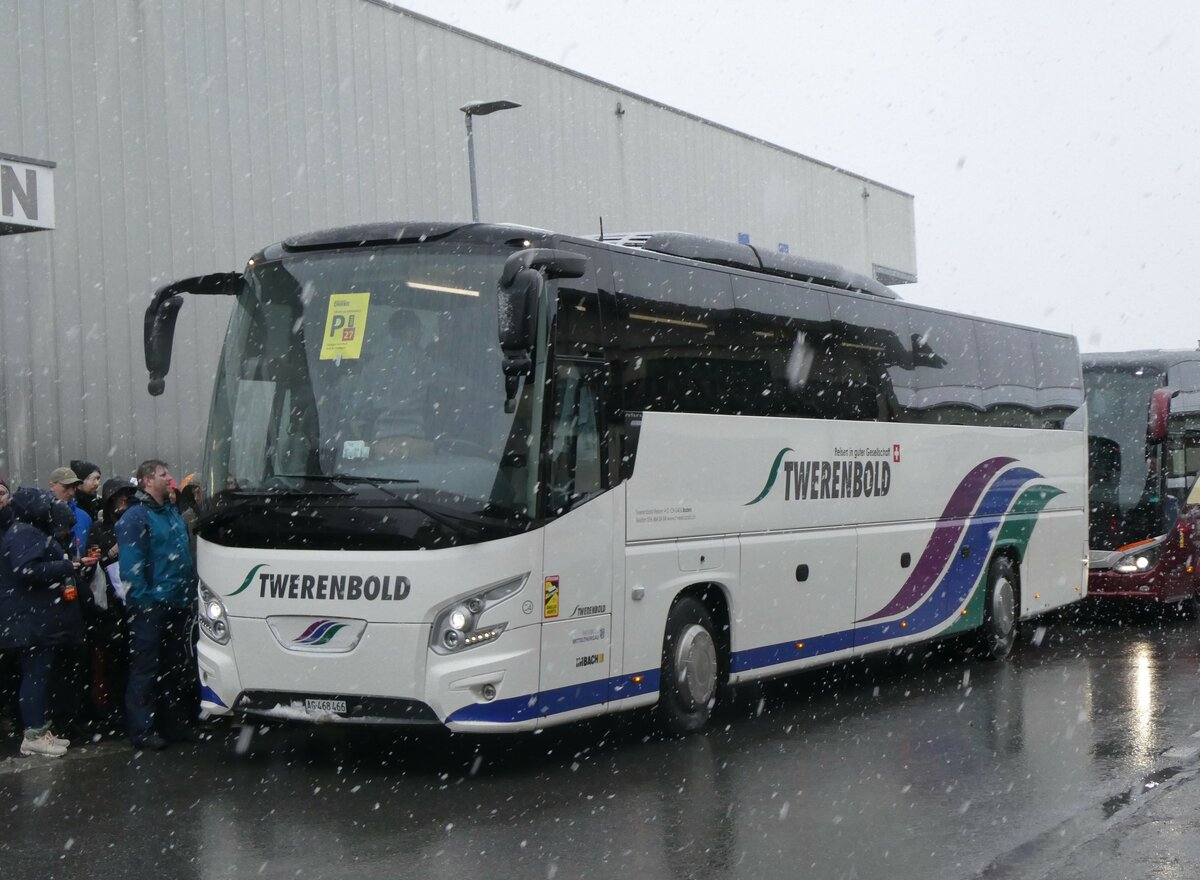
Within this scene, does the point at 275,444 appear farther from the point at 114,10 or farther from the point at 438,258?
the point at 114,10

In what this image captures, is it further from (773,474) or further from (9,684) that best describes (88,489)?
(773,474)

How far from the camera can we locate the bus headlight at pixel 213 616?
9133 millimetres

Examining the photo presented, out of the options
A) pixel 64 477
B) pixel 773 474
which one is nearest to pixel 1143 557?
pixel 773 474

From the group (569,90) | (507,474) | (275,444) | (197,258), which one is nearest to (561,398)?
(507,474)

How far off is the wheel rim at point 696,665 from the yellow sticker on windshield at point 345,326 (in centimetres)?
299

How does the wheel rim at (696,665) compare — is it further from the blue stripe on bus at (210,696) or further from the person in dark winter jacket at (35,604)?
the person in dark winter jacket at (35,604)

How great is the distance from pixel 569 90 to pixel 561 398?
16.4 meters

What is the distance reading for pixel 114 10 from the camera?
54.1 ft

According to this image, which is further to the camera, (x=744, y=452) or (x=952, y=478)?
(x=952, y=478)

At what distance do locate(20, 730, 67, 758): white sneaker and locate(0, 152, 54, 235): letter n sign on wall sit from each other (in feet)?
15.3

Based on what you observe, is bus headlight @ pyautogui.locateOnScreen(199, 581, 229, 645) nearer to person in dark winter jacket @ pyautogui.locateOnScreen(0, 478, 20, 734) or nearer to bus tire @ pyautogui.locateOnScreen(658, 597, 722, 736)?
person in dark winter jacket @ pyautogui.locateOnScreen(0, 478, 20, 734)

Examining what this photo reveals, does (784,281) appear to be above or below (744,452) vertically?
above

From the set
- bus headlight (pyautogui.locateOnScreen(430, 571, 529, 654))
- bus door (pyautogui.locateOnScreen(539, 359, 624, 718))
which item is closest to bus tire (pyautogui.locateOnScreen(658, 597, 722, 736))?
bus door (pyautogui.locateOnScreen(539, 359, 624, 718))

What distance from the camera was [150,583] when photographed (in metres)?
9.96
